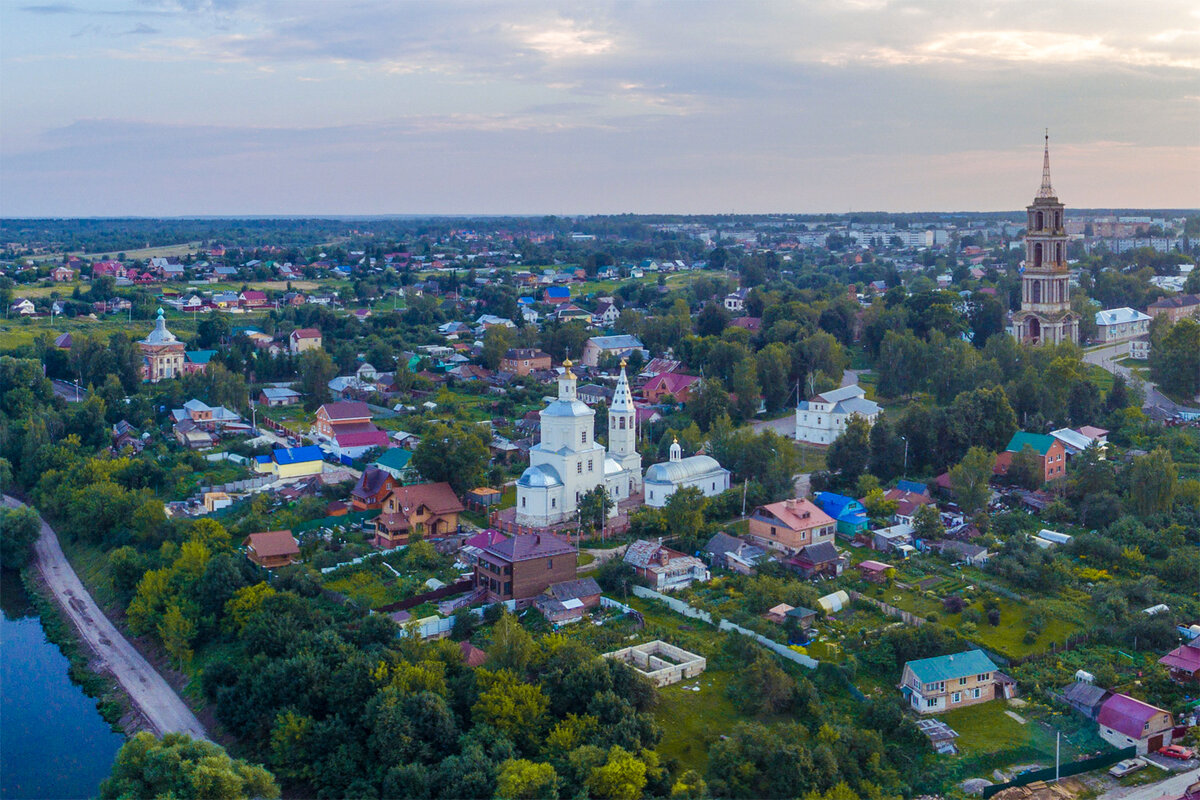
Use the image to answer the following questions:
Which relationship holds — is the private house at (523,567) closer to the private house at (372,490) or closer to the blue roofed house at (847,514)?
the private house at (372,490)

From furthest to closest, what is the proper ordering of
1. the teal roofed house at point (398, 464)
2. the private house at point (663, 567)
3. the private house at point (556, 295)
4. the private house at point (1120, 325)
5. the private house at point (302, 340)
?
the private house at point (556, 295)
the private house at point (302, 340)
the private house at point (1120, 325)
the teal roofed house at point (398, 464)
the private house at point (663, 567)

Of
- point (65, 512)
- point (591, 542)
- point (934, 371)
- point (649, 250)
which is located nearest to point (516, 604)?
point (591, 542)

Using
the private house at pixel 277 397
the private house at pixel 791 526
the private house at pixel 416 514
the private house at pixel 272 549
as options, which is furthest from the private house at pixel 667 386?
the private house at pixel 272 549

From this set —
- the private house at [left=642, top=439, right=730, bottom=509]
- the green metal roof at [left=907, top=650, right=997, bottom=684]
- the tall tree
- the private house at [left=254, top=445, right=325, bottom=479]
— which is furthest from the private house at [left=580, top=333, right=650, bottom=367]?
the green metal roof at [left=907, top=650, right=997, bottom=684]

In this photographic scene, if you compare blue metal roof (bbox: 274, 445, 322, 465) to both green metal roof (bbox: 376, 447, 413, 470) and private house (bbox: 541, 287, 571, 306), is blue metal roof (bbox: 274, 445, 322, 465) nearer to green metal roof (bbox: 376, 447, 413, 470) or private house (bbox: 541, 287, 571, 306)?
green metal roof (bbox: 376, 447, 413, 470)

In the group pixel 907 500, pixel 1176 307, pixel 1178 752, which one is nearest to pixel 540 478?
pixel 907 500

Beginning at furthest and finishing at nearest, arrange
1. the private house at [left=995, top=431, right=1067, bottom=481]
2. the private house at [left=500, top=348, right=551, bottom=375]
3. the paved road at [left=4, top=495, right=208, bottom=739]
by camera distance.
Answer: the private house at [left=500, top=348, right=551, bottom=375] < the private house at [left=995, top=431, right=1067, bottom=481] < the paved road at [left=4, top=495, right=208, bottom=739]

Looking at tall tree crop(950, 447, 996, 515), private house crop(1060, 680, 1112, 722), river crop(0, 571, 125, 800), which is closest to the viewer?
private house crop(1060, 680, 1112, 722)

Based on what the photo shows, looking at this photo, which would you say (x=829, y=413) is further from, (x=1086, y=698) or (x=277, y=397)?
(x=277, y=397)
